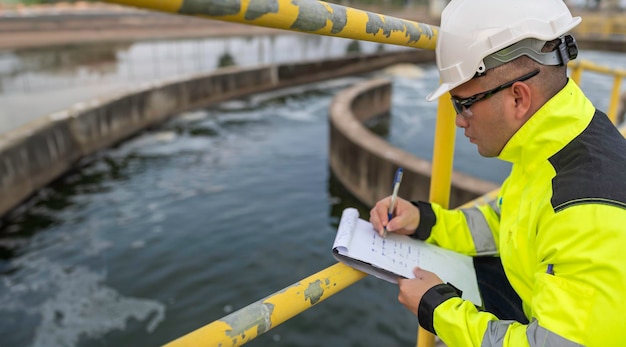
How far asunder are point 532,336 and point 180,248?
5410 millimetres

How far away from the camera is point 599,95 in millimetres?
15875

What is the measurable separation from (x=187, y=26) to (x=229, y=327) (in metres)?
29.9

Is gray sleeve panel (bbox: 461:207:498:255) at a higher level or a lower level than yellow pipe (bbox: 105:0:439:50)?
lower

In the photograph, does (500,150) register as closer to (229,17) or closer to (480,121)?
(480,121)

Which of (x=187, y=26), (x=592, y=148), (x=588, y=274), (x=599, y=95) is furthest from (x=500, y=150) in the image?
(x=187, y=26)

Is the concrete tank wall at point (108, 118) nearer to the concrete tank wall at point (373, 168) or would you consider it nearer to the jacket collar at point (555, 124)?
the concrete tank wall at point (373, 168)

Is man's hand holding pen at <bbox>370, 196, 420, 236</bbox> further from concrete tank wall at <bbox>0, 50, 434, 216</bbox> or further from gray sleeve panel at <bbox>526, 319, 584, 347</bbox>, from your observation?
concrete tank wall at <bbox>0, 50, 434, 216</bbox>

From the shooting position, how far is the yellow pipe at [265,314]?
1.04 m

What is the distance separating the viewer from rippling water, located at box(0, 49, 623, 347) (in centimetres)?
470

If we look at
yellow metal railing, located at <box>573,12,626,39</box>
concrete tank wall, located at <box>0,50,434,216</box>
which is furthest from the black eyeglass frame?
yellow metal railing, located at <box>573,12,626,39</box>

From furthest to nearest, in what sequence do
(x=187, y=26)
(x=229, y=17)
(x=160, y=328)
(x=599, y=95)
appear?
(x=187, y=26), (x=599, y=95), (x=160, y=328), (x=229, y=17)

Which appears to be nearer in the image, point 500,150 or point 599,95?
point 500,150

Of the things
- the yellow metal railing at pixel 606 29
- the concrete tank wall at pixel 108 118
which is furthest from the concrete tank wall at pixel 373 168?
the yellow metal railing at pixel 606 29

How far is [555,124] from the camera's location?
1.30 m
